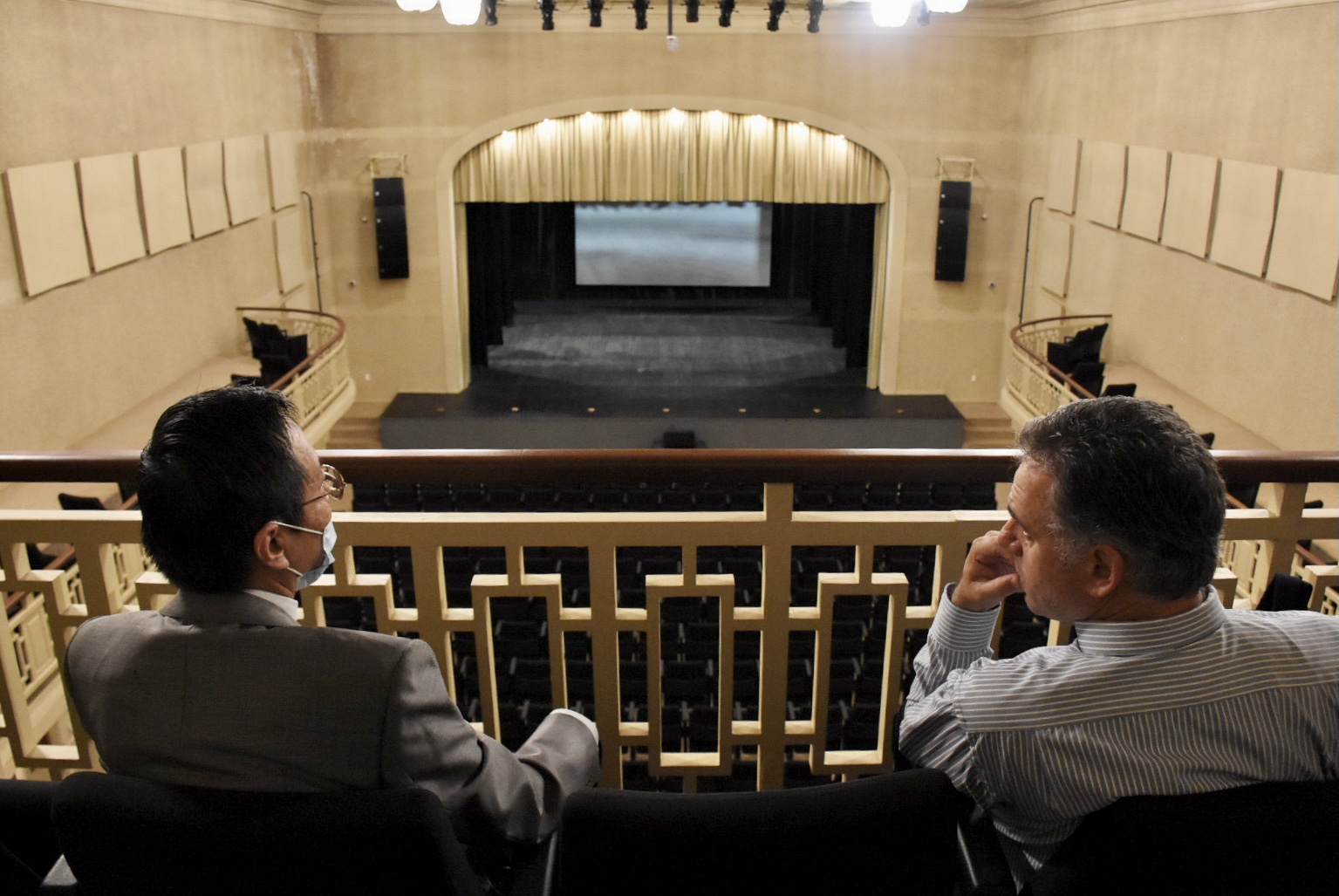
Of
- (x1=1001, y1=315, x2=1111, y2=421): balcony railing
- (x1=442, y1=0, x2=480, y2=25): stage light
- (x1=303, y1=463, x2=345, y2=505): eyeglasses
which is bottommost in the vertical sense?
(x1=1001, y1=315, x2=1111, y2=421): balcony railing

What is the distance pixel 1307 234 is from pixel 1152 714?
836 centimetres

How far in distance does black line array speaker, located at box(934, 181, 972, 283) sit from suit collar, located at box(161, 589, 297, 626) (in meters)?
13.5

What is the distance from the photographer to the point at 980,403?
48.1 ft

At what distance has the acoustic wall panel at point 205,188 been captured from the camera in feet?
34.0

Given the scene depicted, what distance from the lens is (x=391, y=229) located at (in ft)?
45.4

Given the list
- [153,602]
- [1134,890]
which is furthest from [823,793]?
[153,602]

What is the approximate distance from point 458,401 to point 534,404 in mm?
1184

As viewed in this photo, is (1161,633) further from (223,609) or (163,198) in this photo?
(163,198)

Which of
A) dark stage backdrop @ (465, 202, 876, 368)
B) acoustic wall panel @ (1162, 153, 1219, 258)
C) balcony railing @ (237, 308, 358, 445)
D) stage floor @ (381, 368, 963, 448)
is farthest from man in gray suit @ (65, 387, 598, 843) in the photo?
dark stage backdrop @ (465, 202, 876, 368)

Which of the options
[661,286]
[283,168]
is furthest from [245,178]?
[661,286]

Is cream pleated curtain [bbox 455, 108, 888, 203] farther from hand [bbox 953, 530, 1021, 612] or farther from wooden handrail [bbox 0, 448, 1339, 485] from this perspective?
hand [bbox 953, 530, 1021, 612]

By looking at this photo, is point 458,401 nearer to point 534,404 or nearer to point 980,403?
point 534,404

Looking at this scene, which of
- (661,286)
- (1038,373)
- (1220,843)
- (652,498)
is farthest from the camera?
(661,286)

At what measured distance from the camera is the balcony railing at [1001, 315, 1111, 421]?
10.3 m
